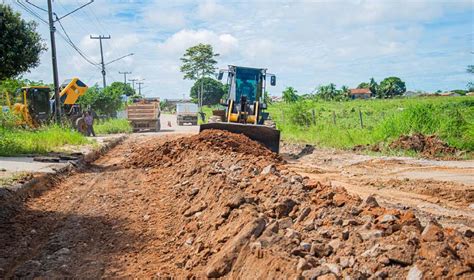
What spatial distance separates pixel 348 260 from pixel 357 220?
90 cm

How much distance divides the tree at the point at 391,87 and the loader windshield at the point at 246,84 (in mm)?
78117

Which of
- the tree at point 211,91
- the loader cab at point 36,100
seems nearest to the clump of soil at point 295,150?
the loader cab at point 36,100

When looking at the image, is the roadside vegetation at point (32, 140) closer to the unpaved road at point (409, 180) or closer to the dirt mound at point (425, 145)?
the unpaved road at point (409, 180)

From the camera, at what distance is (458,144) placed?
15852 millimetres

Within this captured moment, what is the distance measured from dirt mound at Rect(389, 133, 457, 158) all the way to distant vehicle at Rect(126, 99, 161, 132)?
22.7 metres

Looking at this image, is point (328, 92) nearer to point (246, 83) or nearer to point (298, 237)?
point (246, 83)

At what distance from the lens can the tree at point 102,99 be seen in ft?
139

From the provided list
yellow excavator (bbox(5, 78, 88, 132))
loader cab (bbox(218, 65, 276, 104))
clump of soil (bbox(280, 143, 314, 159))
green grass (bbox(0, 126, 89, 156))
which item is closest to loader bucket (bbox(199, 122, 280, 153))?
clump of soil (bbox(280, 143, 314, 159))

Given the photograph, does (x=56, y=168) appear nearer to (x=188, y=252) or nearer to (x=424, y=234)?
(x=188, y=252)

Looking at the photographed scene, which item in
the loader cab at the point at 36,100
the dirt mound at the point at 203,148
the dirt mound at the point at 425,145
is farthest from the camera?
the loader cab at the point at 36,100

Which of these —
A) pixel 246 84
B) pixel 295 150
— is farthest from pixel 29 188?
pixel 295 150

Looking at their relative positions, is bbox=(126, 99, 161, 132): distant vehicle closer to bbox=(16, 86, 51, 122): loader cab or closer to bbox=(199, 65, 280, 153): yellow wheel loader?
bbox=(16, 86, 51, 122): loader cab

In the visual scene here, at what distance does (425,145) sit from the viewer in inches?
625

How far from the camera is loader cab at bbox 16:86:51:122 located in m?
27.0
